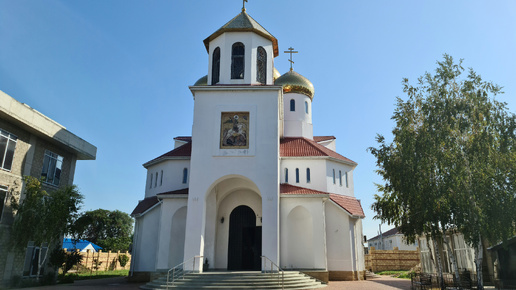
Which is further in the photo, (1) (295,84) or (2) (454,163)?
(1) (295,84)

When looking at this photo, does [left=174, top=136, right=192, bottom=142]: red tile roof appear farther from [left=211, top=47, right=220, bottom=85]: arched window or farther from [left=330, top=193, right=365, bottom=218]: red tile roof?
[left=330, top=193, right=365, bottom=218]: red tile roof

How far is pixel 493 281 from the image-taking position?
18.0 meters

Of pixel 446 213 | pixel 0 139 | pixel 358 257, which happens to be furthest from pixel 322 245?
pixel 0 139

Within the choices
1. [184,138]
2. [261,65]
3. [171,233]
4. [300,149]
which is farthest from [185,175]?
[261,65]

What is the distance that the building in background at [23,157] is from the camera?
16797 mm

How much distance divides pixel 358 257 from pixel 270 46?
13.8m

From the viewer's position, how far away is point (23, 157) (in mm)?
18062

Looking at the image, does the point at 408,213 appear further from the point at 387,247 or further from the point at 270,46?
the point at 387,247

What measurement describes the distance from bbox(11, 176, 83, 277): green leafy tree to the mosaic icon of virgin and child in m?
8.35

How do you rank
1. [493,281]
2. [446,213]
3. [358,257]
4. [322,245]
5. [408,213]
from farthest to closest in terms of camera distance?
[358,257] → [322,245] → [493,281] → [408,213] → [446,213]

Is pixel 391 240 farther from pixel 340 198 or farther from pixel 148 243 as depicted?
pixel 148 243

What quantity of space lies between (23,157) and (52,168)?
2344 millimetres

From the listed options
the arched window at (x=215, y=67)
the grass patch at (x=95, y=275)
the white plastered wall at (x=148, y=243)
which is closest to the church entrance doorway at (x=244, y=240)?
the white plastered wall at (x=148, y=243)

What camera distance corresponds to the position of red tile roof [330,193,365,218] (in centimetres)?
2309
